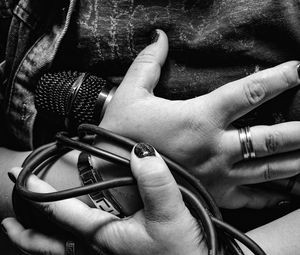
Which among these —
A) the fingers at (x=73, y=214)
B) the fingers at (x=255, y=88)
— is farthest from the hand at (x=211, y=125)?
the fingers at (x=73, y=214)

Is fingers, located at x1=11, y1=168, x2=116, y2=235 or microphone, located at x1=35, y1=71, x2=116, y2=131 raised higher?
microphone, located at x1=35, y1=71, x2=116, y2=131

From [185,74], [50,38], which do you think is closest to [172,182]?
[185,74]

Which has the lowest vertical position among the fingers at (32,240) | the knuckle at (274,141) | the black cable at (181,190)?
the fingers at (32,240)

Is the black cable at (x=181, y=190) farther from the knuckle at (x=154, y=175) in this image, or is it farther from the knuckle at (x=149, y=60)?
the knuckle at (x=149, y=60)

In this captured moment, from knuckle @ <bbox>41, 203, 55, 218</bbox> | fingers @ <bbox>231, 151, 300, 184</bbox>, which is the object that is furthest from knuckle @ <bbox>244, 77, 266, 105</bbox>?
knuckle @ <bbox>41, 203, 55, 218</bbox>

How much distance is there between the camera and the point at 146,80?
0.54 meters

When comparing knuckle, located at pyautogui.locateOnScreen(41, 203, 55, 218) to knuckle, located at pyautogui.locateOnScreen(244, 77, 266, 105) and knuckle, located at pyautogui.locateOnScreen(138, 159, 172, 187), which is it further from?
knuckle, located at pyautogui.locateOnScreen(244, 77, 266, 105)

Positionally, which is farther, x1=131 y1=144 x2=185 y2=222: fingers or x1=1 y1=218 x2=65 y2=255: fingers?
x1=1 y1=218 x2=65 y2=255: fingers

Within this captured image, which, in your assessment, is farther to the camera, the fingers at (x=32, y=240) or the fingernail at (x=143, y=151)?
the fingers at (x=32, y=240)

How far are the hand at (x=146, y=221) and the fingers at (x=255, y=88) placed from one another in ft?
0.40

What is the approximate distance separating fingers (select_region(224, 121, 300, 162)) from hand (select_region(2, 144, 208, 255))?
117mm

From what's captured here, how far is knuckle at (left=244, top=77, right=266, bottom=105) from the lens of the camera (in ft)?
1.55

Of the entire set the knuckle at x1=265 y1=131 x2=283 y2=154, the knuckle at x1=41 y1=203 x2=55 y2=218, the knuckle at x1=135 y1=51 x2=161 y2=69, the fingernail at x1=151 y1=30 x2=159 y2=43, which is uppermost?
the fingernail at x1=151 y1=30 x2=159 y2=43

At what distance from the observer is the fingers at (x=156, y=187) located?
1.45 ft
